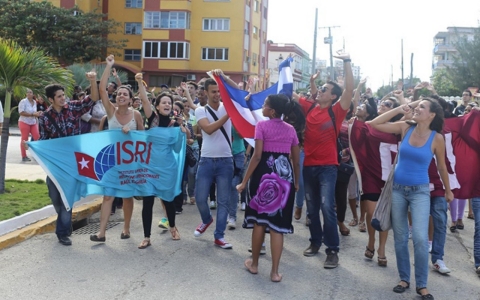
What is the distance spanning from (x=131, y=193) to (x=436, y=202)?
12.4 feet

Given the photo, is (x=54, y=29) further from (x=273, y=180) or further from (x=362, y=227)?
(x=273, y=180)

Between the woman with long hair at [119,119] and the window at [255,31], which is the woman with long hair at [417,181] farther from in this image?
the window at [255,31]

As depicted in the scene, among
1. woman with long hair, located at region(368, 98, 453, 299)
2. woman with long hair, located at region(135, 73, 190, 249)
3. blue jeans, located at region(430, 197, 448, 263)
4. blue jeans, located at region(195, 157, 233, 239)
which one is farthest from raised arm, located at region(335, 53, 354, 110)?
woman with long hair, located at region(135, 73, 190, 249)

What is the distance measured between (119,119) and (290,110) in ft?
8.20

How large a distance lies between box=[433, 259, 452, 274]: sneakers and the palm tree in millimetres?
6724

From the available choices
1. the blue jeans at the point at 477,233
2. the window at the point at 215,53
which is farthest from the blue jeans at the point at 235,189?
the window at the point at 215,53

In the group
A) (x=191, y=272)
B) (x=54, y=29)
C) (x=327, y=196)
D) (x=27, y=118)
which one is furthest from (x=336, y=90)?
(x=54, y=29)

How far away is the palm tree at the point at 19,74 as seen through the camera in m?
9.62

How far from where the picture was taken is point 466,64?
4609cm

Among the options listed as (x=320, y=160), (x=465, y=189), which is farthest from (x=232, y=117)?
(x=465, y=189)

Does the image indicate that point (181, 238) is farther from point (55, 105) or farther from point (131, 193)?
point (55, 105)

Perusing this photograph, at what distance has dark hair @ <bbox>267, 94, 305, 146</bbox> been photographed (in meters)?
6.19

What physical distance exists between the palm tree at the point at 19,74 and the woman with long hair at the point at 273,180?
17.0 ft

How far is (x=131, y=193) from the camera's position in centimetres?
766
